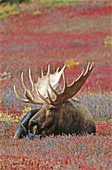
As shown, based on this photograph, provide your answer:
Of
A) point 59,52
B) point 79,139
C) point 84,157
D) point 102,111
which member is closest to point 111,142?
point 79,139

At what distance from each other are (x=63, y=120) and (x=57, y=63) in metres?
8.74

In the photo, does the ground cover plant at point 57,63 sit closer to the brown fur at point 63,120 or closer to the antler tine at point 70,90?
the brown fur at point 63,120

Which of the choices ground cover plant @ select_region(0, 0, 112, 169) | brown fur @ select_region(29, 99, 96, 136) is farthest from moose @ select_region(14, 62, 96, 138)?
ground cover plant @ select_region(0, 0, 112, 169)

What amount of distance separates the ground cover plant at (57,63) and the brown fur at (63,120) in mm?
285

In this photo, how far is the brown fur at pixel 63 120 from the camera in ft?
16.6

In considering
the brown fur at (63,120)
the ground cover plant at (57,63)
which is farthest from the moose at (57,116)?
the ground cover plant at (57,63)

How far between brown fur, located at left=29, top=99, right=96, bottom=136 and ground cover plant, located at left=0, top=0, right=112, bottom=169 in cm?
29

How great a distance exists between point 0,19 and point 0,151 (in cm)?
2370

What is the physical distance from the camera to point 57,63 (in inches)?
543

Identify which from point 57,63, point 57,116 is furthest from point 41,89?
point 57,63

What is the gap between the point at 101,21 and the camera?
26547mm

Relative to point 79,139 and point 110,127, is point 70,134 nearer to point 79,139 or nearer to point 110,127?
point 79,139

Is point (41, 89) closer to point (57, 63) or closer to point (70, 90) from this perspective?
point (70, 90)

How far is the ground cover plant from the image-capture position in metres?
4.00
